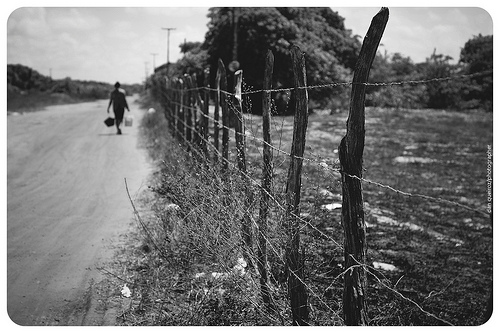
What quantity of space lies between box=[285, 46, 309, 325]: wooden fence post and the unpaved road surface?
5.23ft

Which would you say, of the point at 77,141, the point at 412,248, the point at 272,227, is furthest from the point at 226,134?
the point at 77,141

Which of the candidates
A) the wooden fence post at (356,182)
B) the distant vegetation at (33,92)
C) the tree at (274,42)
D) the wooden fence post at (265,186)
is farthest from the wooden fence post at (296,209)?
the tree at (274,42)

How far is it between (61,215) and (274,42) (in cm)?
1354

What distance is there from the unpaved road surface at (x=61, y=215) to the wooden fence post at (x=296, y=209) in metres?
1.59

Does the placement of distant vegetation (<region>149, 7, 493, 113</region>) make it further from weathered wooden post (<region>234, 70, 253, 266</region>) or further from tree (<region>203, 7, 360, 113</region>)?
weathered wooden post (<region>234, 70, 253, 266</region>)

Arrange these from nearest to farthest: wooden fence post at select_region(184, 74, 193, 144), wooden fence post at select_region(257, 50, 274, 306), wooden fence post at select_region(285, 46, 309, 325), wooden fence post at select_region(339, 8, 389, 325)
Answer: wooden fence post at select_region(339, 8, 389, 325) → wooden fence post at select_region(285, 46, 309, 325) → wooden fence post at select_region(257, 50, 274, 306) → wooden fence post at select_region(184, 74, 193, 144)

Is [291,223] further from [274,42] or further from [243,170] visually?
[274,42]

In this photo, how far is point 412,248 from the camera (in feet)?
15.2

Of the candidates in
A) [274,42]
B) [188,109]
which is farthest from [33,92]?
[188,109]

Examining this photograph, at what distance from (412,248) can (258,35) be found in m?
14.5

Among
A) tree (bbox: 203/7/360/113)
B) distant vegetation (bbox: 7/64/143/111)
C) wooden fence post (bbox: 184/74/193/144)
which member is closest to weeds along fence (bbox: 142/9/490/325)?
wooden fence post (bbox: 184/74/193/144)

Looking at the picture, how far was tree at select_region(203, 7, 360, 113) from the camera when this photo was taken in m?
17.4

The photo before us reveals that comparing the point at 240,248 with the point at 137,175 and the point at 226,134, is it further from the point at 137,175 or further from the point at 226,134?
the point at 137,175
